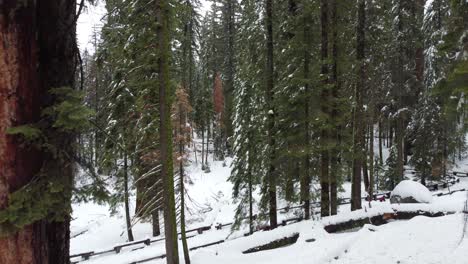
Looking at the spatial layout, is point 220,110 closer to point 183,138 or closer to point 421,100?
point 421,100

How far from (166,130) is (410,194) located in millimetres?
11771

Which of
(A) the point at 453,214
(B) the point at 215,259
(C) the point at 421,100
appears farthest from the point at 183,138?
(C) the point at 421,100

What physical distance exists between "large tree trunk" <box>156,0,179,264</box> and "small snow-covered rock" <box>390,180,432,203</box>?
1089 cm

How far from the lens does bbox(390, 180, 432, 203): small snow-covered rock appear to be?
53.2 feet

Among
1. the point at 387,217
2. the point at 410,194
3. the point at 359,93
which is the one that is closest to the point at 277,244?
the point at 387,217

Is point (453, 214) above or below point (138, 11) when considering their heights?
below

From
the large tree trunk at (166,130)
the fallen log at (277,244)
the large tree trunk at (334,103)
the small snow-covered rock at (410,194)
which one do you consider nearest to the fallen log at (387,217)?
the large tree trunk at (334,103)

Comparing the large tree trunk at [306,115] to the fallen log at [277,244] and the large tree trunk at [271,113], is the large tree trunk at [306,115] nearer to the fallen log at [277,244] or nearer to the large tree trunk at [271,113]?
the large tree trunk at [271,113]

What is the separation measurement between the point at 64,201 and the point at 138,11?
9.09m

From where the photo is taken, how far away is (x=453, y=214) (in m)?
13.7

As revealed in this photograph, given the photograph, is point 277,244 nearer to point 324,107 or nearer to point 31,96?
point 324,107

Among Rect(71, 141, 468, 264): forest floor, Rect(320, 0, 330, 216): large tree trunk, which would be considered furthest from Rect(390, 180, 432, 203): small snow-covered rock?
Rect(320, 0, 330, 216): large tree trunk

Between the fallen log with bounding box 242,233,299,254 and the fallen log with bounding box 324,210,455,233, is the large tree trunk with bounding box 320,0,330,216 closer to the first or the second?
the fallen log with bounding box 324,210,455,233

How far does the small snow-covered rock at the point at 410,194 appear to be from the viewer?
53.2 ft
